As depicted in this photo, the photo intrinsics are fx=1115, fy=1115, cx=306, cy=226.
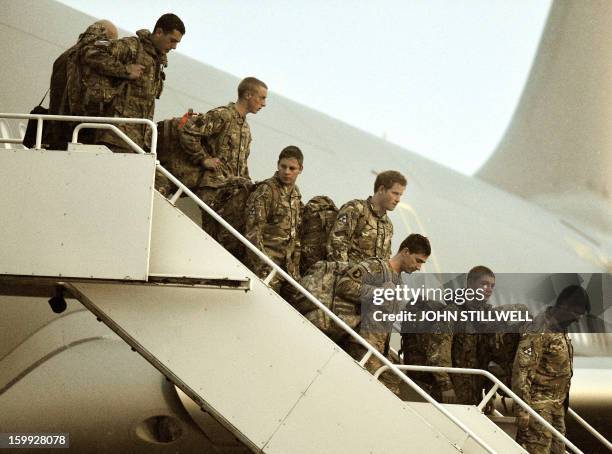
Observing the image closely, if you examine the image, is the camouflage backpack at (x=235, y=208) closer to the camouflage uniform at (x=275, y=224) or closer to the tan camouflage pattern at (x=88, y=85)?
the camouflage uniform at (x=275, y=224)

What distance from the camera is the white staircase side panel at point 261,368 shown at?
267 inches

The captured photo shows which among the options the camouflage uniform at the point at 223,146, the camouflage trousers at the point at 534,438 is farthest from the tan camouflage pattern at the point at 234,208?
the camouflage trousers at the point at 534,438

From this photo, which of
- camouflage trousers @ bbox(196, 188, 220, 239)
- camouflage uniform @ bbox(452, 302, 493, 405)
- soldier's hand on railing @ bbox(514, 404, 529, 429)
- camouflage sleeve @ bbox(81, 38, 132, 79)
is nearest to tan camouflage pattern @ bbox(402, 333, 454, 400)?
camouflage uniform @ bbox(452, 302, 493, 405)

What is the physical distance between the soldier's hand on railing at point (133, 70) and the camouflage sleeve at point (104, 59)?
0.07 ft

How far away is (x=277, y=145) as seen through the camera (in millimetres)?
12898

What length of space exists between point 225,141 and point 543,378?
3248mm

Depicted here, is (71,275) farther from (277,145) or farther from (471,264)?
(471,264)

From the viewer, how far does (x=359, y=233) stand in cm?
854

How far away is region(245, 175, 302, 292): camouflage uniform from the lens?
800cm

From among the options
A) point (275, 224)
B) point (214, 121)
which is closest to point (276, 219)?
point (275, 224)

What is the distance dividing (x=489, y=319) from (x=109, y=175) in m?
4.08

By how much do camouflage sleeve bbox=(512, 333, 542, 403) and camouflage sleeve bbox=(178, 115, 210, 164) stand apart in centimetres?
293

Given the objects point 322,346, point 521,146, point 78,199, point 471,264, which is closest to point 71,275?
point 78,199

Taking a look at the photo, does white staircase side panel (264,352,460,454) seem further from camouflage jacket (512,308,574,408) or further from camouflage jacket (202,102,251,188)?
camouflage jacket (202,102,251,188)
